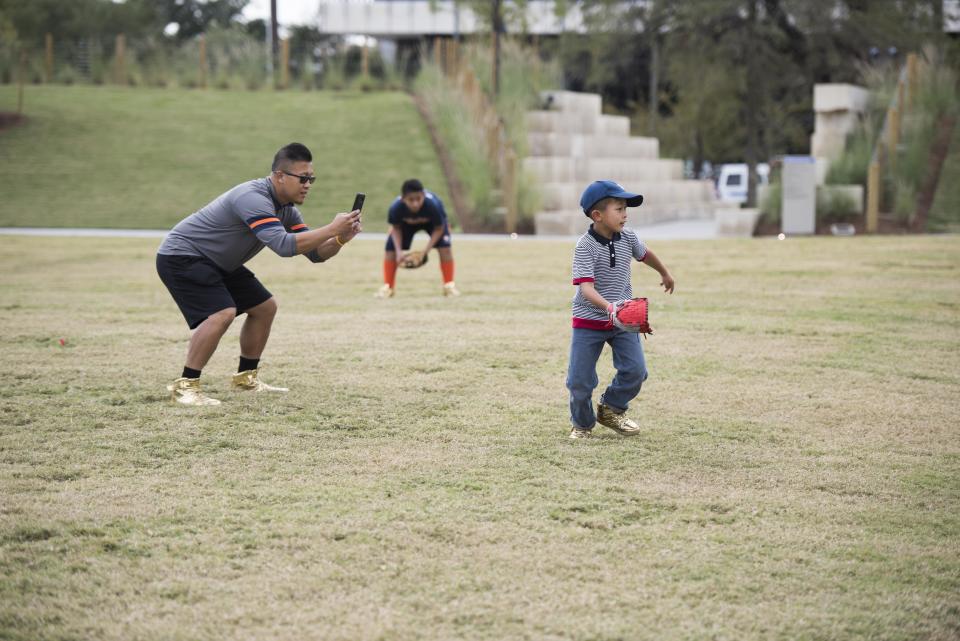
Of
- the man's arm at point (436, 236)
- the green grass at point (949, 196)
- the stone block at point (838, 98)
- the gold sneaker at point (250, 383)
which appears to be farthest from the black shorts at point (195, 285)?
the stone block at point (838, 98)

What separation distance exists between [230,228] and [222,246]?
12 cm

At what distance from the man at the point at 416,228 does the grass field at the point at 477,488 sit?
6.59 ft

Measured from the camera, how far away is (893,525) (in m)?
4.40

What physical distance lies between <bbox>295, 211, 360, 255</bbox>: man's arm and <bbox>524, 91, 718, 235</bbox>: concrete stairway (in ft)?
50.9

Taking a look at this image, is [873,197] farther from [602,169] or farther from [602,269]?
[602,269]

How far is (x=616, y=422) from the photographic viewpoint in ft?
19.3

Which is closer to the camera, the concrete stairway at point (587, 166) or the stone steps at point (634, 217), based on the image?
the stone steps at point (634, 217)

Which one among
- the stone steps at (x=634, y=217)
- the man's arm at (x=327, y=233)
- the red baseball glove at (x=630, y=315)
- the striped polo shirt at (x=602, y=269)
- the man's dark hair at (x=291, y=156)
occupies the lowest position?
the stone steps at (x=634, y=217)

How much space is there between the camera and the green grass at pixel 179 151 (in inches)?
918

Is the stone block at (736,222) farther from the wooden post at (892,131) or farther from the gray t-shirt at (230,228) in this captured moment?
the gray t-shirt at (230,228)

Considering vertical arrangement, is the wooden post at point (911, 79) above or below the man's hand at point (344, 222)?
above

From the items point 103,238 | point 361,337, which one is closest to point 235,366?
point 361,337

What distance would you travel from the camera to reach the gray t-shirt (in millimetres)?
6535

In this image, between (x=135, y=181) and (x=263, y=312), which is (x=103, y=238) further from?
(x=263, y=312)
